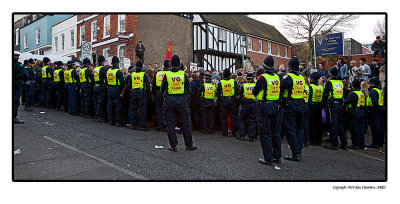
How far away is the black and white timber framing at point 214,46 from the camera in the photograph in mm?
21141

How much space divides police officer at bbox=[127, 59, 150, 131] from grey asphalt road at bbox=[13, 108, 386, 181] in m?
0.55

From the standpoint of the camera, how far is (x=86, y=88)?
31.7 ft

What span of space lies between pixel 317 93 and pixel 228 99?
2541 millimetres

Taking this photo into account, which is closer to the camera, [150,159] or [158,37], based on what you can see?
[150,159]

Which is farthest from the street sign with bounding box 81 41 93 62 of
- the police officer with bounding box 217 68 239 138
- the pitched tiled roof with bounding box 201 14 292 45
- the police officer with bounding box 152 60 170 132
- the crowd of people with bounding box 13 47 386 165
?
the pitched tiled roof with bounding box 201 14 292 45

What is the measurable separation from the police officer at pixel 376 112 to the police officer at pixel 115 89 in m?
7.52

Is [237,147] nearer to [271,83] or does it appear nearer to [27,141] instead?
[271,83]

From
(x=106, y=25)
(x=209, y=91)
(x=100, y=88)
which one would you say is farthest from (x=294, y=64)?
(x=100, y=88)

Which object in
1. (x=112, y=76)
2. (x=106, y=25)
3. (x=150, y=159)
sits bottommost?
(x=150, y=159)

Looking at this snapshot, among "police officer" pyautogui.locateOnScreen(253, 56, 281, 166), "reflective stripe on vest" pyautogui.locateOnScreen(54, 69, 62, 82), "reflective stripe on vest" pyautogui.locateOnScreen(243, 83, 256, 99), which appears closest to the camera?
"police officer" pyautogui.locateOnScreen(253, 56, 281, 166)

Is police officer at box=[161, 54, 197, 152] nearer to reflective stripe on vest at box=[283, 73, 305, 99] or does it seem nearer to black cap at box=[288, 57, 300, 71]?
reflective stripe on vest at box=[283, 73, 305, 99]

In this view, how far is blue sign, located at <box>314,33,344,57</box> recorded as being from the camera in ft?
30.7

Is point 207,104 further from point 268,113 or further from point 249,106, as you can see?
point 268,113

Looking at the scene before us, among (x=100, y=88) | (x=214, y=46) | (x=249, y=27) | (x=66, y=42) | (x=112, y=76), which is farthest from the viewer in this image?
(x=249, y=27)
